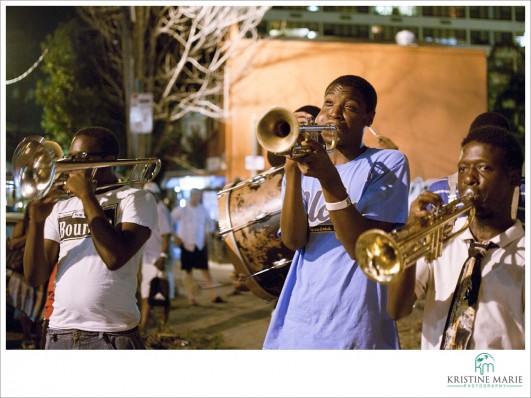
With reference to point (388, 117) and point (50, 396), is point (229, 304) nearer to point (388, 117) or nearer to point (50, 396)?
point (388, 117)

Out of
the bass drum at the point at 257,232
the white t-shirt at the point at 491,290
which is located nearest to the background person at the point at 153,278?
the bass drum at the point at 257,232

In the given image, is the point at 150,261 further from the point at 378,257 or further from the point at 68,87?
the point at 68,87

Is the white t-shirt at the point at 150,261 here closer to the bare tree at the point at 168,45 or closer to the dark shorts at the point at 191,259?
the dark shorts at the point at 191,259

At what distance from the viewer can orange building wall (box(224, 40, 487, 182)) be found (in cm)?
1074

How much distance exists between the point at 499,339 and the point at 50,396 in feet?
8.42

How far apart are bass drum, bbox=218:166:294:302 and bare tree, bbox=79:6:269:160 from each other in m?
6.48

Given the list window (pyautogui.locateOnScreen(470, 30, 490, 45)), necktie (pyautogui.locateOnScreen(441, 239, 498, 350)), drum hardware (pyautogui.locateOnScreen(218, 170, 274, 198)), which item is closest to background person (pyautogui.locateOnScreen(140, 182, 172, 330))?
drum hardware (pyautogui.locateOnScreen(218, 170, 274, 198))

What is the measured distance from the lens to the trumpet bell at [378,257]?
1.99 m

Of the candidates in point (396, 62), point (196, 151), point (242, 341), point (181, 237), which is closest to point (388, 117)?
point (396, 62)

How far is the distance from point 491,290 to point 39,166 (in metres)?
2.07

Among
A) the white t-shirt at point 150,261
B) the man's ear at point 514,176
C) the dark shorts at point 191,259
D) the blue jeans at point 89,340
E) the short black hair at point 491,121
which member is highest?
the short black hair at point 491,121

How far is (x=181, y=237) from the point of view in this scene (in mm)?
9086

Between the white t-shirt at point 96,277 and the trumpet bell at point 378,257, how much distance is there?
123cm

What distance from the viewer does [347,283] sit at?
7.77 feet
